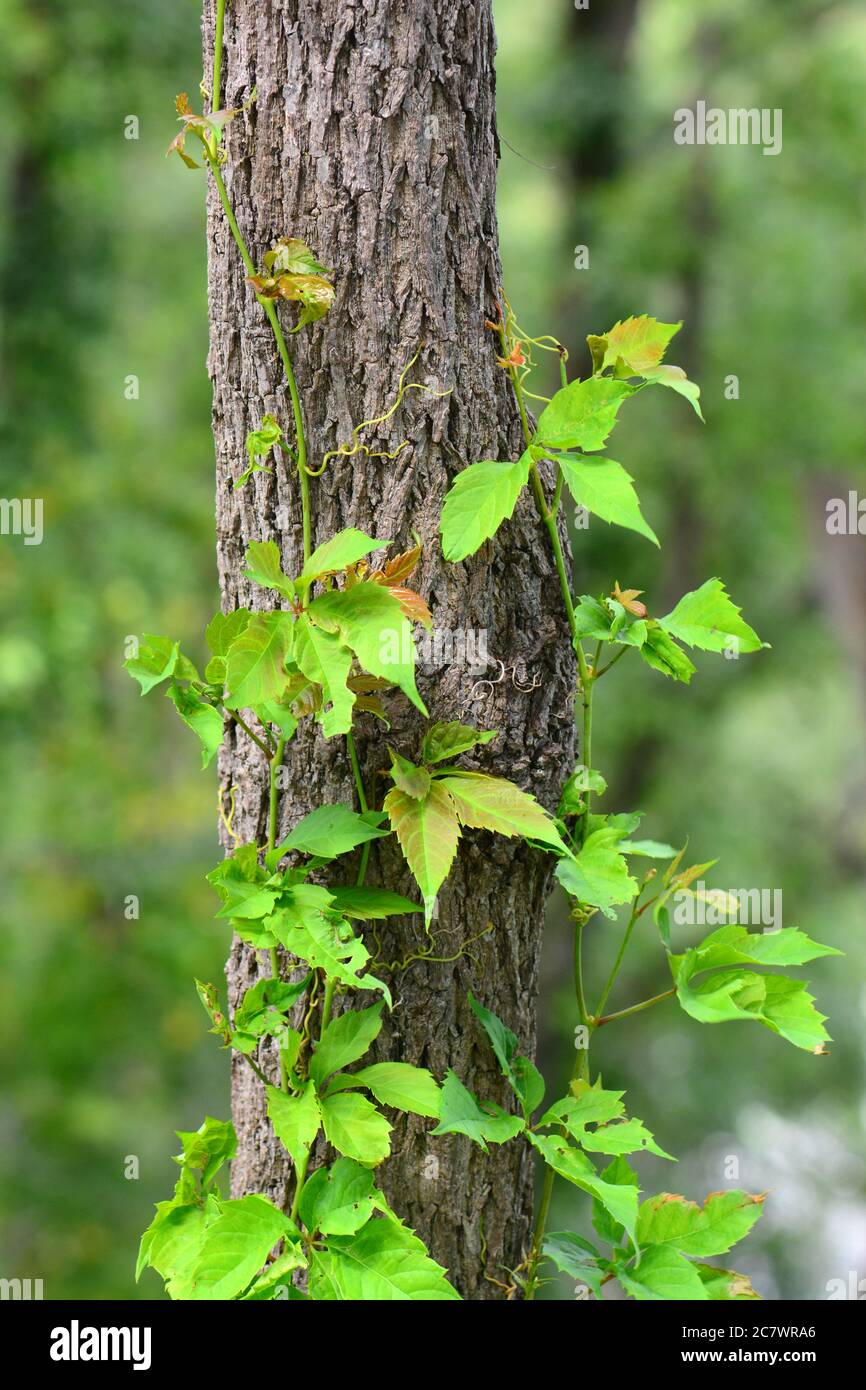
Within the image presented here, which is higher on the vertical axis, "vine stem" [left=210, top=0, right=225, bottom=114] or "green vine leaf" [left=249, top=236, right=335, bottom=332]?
"vine stem" [left=210, top=0, right=225, bottom=114]

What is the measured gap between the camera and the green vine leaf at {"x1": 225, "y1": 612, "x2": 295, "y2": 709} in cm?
98

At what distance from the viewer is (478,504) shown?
1043 millimetres

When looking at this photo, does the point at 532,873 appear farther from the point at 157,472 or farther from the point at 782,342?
the point at 157,472

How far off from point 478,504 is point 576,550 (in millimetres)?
4102

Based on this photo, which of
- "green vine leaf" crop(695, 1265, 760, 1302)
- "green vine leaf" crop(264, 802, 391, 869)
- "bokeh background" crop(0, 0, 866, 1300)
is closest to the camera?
"green vine leaf" crop(264, 802, 391, 869)

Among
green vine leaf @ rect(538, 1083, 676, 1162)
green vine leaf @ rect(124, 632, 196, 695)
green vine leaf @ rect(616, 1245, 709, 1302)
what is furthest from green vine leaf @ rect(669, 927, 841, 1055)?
green vine leaf @ rect(124, 632, 196, 695)

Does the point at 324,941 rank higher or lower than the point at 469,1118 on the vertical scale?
higher

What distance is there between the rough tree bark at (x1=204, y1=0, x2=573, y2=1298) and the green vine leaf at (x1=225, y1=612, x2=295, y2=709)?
5.8 inches

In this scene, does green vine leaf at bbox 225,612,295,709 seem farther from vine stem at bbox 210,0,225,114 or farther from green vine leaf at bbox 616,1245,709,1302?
green vine leaf at bbox 616,1245,709,1302

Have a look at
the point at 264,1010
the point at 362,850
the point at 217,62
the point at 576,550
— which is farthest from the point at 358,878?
the point at 576,550

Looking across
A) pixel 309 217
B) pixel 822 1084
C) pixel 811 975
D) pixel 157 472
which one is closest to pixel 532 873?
pixel 309 217

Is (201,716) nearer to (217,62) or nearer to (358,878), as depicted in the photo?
(358,878)

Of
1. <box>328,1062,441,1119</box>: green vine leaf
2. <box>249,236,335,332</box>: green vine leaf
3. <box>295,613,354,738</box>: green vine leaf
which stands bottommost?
<box>328,1062,441,1119</box>: green vine leaf

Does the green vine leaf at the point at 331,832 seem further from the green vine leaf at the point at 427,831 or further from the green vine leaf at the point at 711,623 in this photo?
the green vine leaf at the point at 711,623
